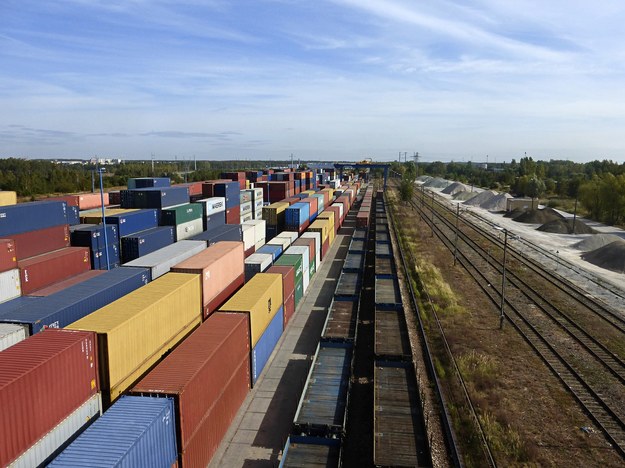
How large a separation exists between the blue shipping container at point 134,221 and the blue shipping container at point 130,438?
1792 centimetres

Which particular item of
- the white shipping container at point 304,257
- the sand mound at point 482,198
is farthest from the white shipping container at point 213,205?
the sand mound at point 482,198

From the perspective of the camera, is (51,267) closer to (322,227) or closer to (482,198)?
(322,227)

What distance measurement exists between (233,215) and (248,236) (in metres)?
7.59

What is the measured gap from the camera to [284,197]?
7250 cm

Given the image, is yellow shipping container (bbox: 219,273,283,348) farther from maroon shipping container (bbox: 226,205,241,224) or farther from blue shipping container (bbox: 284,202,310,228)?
blue shipping container (bbox: 284,202,310,228)

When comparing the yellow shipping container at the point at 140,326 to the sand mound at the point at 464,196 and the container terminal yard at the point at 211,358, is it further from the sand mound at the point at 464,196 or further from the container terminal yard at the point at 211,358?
the sand mound at the point at 464,196

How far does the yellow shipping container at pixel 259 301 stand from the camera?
21219 mm

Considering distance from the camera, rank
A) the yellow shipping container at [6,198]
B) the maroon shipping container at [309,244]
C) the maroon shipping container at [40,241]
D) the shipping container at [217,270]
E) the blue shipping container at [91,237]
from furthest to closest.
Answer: the maroon shipping container at [309,244] < the yellow shipping container at [6,198] < the blue shipping container at [91,237] < the maroon shipping container at [40,241] < the shipping container at [217,270]

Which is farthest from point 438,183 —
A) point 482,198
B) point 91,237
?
point 91,237

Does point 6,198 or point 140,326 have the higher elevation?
point 6,198

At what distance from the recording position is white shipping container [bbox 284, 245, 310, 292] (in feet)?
117

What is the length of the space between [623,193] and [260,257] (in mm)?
68388

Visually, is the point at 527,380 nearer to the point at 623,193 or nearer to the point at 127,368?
the point at 127,368

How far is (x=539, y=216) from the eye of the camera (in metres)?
78.9
